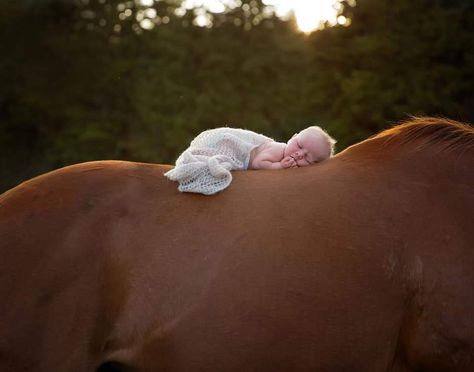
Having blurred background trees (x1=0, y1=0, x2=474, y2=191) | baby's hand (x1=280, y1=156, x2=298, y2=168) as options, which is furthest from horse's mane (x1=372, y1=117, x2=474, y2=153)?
blurred background trees (x1=0, y1=0, x2=474, y2=191)

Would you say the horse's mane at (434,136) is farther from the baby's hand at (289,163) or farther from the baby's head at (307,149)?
the baby's hand at (289,163)

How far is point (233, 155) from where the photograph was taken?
3701mm

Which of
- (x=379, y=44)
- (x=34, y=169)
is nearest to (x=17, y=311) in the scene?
(x=379, y=44)

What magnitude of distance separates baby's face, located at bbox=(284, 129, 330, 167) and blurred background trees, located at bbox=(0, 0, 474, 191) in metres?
7.79

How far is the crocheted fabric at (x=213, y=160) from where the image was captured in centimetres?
346

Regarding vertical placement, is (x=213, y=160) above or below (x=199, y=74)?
above

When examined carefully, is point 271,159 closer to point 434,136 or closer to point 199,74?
point 434,136

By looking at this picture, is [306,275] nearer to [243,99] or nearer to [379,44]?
[379,44]

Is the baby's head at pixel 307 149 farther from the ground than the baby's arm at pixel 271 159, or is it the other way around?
the baby's head at pixel 307 149

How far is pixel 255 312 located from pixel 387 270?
60 centimetres

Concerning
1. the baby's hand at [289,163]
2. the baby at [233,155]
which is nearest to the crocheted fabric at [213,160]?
the baby at [233,155]

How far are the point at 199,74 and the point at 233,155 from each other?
39.3 feet

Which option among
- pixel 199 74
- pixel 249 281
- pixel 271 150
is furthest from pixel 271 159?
pixel 199 74

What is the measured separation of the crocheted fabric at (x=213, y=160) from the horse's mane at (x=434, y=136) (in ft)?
2.18
